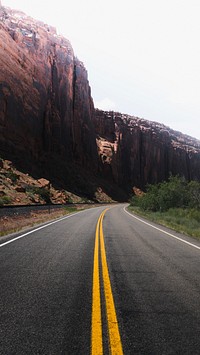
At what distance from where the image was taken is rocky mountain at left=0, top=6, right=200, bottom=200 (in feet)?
178

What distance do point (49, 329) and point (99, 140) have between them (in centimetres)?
10703

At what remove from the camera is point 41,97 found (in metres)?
64.4

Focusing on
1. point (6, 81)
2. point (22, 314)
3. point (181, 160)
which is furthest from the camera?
point (181, 160)

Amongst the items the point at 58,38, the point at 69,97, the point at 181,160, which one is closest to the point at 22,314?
the point at 69,97

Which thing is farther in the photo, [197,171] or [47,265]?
[197,171]

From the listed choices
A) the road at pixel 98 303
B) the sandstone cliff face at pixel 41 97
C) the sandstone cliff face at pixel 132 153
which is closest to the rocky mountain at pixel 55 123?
the sandstone cliff face at pixel 41 97

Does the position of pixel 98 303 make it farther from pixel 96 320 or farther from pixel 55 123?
pixel 55 123

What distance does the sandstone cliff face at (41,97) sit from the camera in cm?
5359

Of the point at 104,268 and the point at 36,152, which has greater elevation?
the point at 36,152

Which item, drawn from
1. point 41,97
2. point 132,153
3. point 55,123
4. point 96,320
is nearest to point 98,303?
point 96,320

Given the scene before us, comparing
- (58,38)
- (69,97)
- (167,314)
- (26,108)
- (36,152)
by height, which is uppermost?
(58,38)

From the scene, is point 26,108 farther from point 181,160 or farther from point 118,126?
point 181,160

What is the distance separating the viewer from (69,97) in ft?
264

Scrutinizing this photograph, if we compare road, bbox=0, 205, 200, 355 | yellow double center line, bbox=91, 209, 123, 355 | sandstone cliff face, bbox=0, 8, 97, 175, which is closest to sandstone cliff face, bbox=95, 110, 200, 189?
sandstone cliff face, bbox=0, 8, 97, 175
